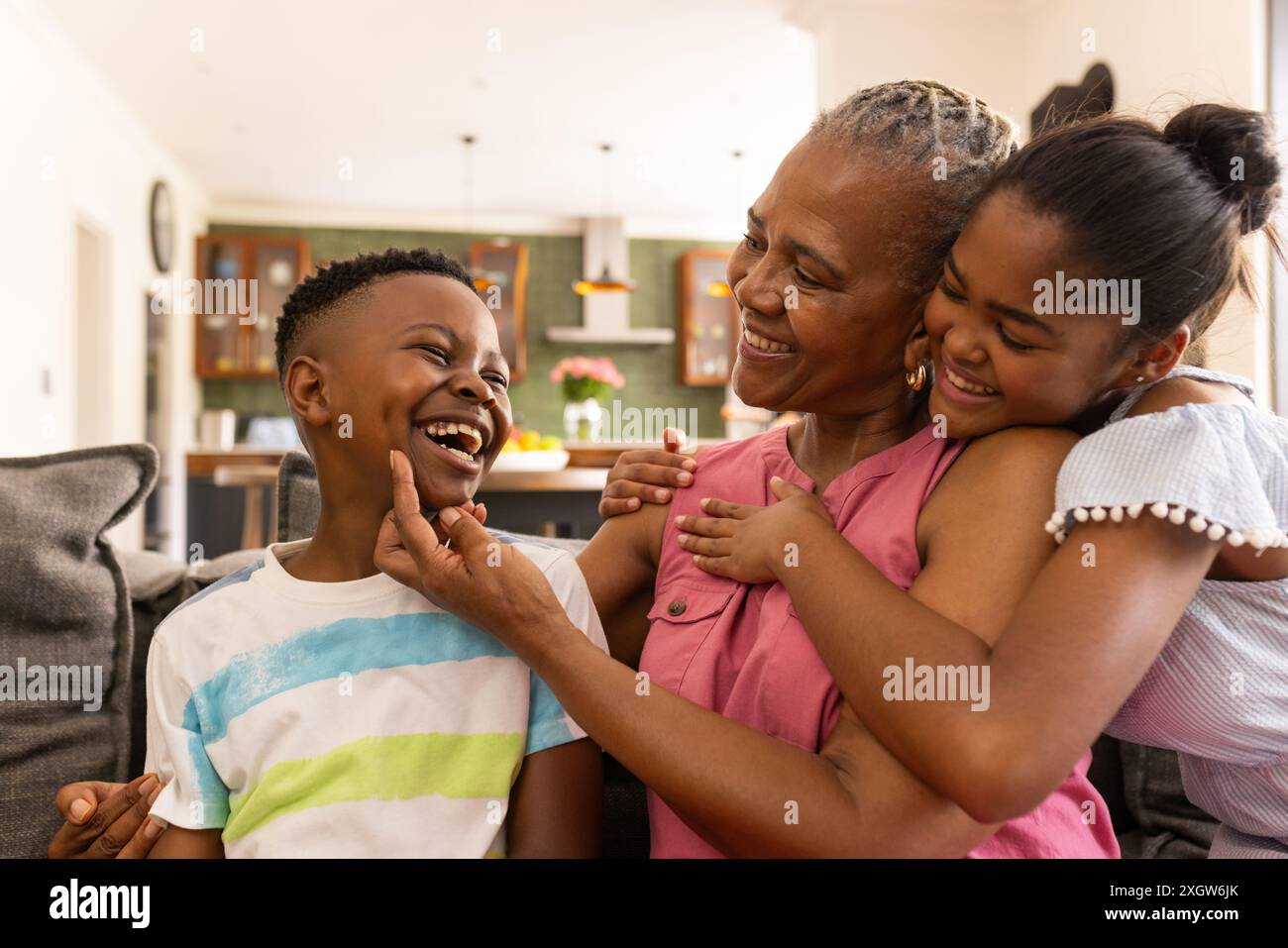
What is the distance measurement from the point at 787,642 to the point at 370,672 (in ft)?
1.38

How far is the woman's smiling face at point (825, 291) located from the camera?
39.9 inches

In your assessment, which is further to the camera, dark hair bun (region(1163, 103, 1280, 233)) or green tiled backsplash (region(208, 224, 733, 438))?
green tiled backsplash (region(208, 224, 733, 438))

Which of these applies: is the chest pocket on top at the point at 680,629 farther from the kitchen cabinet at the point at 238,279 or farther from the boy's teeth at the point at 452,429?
the kitchen cabinet at the point at 238,279

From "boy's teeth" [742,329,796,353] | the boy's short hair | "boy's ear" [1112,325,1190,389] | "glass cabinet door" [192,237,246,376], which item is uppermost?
"glass cabinet door" [192,237,246,376]

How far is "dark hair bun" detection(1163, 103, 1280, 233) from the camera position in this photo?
2.91 feet

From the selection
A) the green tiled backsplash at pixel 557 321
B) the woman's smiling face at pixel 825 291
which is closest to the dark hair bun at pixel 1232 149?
the woman's smiling face at pixel 825 291

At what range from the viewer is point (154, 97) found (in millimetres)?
6207

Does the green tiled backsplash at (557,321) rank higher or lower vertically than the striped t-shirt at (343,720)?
higher

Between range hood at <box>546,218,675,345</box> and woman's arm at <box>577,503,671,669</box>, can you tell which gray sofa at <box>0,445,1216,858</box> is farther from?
range hood at <box>546,218,675,345</box>

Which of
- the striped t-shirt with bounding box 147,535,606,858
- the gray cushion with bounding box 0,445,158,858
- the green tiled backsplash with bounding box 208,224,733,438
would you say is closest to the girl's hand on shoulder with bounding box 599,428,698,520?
the striped t-shirt with bounding box 147,535,606,858

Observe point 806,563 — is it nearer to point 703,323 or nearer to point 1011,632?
point 1011,632

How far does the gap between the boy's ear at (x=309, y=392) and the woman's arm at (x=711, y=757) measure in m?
0.25

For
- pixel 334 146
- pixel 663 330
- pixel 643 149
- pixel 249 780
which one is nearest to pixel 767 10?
pixel 643 149
